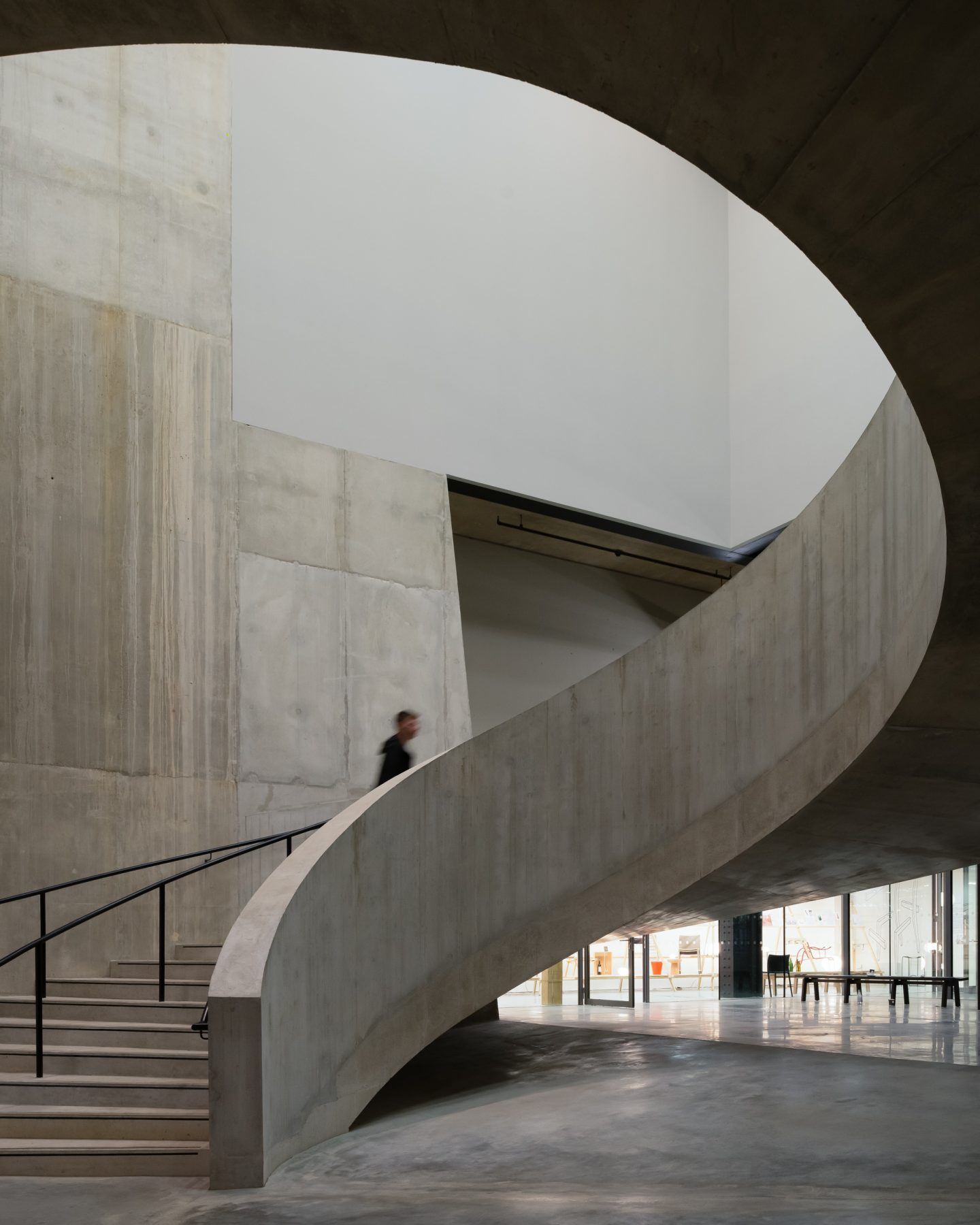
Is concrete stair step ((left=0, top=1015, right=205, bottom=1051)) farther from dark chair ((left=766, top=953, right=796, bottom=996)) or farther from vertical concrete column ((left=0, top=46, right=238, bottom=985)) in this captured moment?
dark chair ((left=766, top=953, right=796, bottom=996))

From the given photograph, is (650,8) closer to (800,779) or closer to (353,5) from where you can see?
(353,5)

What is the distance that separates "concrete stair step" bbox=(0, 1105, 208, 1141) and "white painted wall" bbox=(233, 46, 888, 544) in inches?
300

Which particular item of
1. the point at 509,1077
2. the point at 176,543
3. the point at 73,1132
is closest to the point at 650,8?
the point at 73,1132

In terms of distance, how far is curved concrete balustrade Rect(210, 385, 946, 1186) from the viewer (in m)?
6.72

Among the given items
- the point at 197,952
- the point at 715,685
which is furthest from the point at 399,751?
the point at 715,685

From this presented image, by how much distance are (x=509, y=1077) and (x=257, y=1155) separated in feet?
11.7

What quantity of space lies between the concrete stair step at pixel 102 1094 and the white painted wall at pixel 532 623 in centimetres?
910

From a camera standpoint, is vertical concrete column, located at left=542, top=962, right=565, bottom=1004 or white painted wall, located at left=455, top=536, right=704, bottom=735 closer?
white painted wall, located at left=455, top=536, right=704, bottom=735

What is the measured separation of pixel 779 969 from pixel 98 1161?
55.9 ft

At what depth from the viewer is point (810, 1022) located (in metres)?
13.0

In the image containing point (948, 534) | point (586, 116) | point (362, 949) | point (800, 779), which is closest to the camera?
point (948, 534)

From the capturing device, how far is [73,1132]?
598 cm

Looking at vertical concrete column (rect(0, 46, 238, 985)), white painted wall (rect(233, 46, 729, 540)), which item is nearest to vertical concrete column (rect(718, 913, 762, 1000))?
white painted wall (rect(233, 46, 729, 540))

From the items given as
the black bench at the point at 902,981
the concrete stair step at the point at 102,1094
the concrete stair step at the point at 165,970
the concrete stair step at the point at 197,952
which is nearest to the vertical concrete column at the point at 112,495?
the concrete stair step at the point at 165,970
